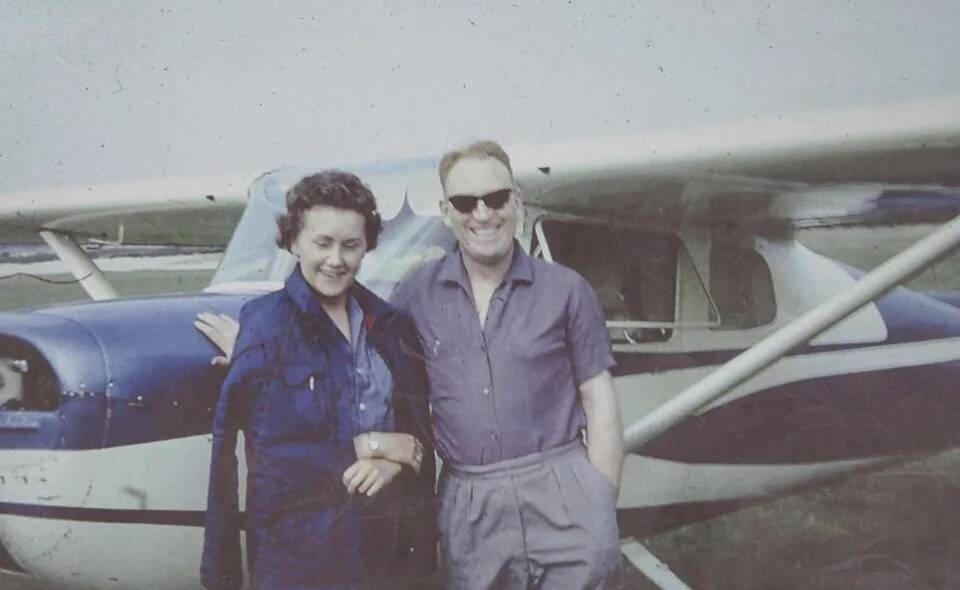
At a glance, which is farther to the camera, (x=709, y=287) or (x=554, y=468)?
(x=709, y=287)

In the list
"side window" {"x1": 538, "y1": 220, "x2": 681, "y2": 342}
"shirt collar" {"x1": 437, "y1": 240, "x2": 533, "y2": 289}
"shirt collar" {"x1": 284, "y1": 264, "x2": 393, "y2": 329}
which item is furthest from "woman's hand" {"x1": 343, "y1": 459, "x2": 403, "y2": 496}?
"side window" {"x1": 538, "y1": 220, "x2": 681, "y2": 342}

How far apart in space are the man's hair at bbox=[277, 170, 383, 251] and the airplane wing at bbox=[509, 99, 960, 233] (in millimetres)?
696

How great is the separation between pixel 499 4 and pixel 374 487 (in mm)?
1279

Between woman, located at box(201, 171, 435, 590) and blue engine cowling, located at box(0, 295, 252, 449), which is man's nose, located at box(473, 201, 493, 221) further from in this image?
blue engine cowling, located at box(0, 295, 252, 449)

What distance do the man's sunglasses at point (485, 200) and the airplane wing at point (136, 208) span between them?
1175 mm

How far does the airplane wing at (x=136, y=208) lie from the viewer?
2.82 metres

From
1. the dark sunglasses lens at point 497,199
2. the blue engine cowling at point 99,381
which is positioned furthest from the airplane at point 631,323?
the dark sunglasses lens at point 497,199

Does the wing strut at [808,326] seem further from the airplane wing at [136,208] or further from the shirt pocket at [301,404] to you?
the airplane wing at [136,208]

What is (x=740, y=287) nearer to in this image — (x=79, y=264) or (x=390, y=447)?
(x=390, y=447)

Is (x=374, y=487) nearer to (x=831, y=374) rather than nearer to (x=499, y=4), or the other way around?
(x=499, y=4)

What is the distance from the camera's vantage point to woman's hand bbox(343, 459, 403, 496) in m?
1.71

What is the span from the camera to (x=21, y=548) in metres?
1.71

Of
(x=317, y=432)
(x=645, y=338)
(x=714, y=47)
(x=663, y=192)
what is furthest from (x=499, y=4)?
(x=317, y=432)

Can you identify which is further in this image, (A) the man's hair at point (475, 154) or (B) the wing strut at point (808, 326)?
(B) the wing strut at point (808, 326)
